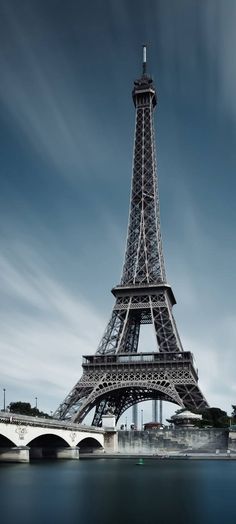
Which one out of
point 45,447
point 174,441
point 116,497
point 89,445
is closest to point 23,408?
point 89,445

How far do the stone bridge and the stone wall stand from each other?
9.33 feet

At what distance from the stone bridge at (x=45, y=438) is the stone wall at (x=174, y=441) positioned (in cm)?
284

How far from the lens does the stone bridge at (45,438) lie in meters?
58.5

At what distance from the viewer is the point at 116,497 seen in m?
35.2

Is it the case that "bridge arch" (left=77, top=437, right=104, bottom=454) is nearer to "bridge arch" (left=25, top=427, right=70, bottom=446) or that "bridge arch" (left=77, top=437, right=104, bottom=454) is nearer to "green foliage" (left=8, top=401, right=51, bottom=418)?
"bridge arch" (left=25, top=427, right=70, bottom=446)

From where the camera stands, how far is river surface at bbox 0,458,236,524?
1109 inches

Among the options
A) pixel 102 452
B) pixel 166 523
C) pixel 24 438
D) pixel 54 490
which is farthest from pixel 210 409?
pixel 166 523

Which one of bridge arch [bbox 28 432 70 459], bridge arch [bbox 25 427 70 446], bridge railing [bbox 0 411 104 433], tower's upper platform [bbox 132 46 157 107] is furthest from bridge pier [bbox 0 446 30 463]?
tower's upper platform [bbox 132 46 157 107]

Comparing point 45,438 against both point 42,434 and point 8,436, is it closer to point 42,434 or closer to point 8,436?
point 42,434

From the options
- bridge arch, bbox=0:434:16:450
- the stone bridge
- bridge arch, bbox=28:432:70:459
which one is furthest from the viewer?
bridge arch, bbox=28:432:70:459

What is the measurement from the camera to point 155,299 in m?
106

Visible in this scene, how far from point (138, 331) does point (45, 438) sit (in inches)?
1655

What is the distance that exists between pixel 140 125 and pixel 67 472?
92.4 m

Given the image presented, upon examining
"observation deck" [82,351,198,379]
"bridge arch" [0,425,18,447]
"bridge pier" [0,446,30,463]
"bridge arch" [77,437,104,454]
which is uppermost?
"observation deck" [82,351,198,379]
